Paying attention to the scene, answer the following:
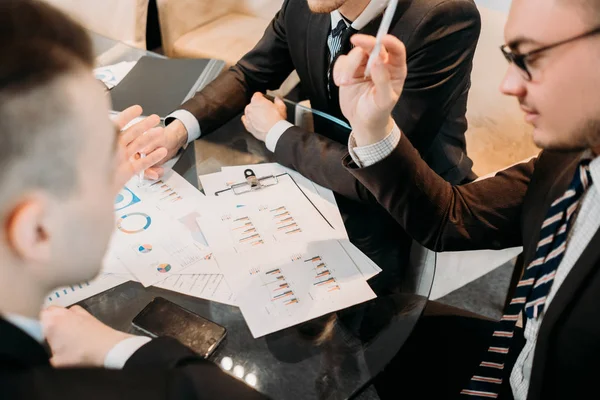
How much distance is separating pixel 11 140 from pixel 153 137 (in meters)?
0.72

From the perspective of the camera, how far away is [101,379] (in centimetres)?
60

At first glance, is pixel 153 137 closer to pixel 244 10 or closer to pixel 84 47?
pixel 84 47

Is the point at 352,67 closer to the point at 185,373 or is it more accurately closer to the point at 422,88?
the point at 422,88

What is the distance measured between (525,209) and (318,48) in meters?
0.75

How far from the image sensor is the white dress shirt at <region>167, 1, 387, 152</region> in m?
1.31

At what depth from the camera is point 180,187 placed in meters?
1.20

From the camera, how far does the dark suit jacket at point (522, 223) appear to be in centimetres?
75

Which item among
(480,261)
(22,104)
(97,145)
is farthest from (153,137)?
(480,261)

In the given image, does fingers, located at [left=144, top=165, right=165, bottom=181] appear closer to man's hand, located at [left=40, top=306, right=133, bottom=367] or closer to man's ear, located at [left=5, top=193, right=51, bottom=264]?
man's hand, located at [left=40, top=306, right=133, bottom=367]

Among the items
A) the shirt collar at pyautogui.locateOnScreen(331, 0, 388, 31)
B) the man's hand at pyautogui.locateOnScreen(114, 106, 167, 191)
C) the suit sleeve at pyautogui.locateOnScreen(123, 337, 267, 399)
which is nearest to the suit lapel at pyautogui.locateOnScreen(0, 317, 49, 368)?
the suit sleeve at pyautogui.locateOnScreen(123, 337, 267, 399)

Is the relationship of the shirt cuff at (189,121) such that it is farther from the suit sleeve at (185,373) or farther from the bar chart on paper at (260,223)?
the suit sleeve at (185,373)

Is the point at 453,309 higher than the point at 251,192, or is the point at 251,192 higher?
the point at 251,192

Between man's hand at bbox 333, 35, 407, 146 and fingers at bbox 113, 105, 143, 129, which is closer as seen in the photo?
man's hand at bbox 333, 35, 407, 146

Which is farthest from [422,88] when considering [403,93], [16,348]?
[16,348]
